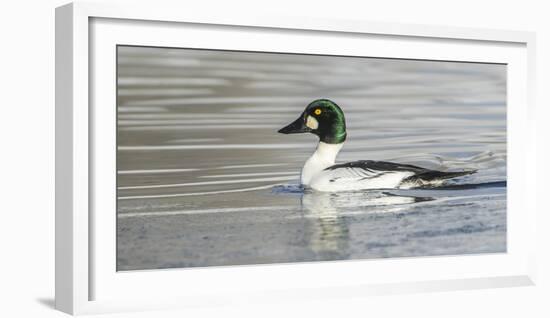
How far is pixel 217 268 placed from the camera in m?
5.78

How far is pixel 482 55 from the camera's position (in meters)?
6.54

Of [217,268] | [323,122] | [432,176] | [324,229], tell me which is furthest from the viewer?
[432,176]

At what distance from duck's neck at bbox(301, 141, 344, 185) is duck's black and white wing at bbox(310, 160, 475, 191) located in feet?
0.10

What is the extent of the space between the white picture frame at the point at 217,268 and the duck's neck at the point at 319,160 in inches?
20.0

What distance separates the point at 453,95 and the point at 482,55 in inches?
12.4

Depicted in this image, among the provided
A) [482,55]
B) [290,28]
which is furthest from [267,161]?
[482,55]

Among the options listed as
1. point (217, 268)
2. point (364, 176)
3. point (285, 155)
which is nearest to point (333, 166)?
point (364, 176)

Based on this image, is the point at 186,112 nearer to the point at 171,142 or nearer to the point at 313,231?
the point at 171,142

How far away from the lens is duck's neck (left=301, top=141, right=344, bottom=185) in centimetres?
608

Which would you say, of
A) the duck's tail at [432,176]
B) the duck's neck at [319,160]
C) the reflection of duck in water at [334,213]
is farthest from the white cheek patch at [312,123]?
the duck's tail at [432,176]

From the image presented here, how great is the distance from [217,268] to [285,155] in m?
0.76

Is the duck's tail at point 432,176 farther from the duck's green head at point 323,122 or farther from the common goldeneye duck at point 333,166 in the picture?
the duck's green head at point 323,122

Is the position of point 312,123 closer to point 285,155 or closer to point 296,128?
point 296,128

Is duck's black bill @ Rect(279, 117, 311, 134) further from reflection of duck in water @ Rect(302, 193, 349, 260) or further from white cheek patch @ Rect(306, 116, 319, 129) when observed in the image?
reflection of duck in water @ Rect(302, 193, 349, 260)
